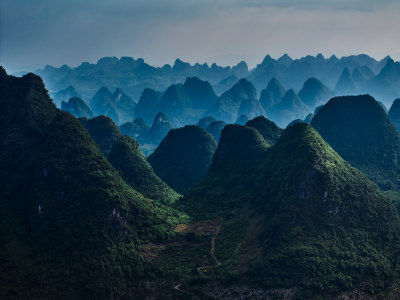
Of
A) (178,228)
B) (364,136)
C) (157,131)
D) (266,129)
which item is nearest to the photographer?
(178,228)

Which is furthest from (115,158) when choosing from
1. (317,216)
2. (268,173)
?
(317,216)

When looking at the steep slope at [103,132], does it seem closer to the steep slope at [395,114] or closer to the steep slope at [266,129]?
the steep slope at [266,129]

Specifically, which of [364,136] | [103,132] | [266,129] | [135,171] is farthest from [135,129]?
[364,136]

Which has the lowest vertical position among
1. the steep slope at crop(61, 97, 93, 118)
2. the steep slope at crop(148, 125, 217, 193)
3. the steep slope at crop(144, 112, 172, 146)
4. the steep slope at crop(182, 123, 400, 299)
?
the steep slope at crop(182, 123, 400, 299)

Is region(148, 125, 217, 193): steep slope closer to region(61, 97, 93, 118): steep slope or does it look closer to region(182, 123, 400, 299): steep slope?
region(182, 123, 400, 299): steep slope

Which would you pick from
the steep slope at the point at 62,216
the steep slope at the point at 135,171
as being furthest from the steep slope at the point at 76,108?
the steep slope at the point at 62,216

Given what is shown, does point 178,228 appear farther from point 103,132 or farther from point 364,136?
point 364,136

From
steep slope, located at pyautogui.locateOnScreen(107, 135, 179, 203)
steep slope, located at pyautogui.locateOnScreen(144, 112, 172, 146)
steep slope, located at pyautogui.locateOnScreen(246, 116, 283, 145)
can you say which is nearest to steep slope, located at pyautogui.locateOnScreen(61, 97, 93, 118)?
steep slope, located at pyautogui.locateOnScreen(144, 112, 172, 146)

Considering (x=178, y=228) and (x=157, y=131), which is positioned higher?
(x=157, y=131)
